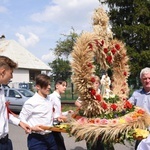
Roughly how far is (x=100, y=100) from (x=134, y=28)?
17.5 meters

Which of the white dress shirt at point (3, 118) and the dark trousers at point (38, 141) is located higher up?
the white dress shirt at point (3, 118)

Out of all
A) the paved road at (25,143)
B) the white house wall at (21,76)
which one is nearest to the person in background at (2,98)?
the paved road at (25,143)

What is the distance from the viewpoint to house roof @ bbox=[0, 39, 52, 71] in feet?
136

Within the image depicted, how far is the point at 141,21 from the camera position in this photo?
21.8 meters

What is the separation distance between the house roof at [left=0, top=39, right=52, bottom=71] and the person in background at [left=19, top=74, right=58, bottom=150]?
35.5 m

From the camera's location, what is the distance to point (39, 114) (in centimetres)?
465

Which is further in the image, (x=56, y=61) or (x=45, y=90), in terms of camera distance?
(x=56, y=61)

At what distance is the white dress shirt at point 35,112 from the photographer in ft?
15.1

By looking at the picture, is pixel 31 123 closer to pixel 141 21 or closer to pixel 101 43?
pixel 101 43

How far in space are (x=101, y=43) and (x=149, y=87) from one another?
113cm

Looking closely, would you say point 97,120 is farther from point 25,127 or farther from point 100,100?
point 25,127

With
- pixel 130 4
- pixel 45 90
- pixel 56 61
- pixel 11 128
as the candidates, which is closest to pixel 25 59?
pixel 56 61

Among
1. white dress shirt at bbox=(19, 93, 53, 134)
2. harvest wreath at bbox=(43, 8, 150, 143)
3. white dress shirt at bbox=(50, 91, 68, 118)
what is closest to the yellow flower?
harvest wreath at bbox=(43, 8, 150, 143)

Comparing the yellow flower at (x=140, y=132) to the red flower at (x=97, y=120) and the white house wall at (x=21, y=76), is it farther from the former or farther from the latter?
the white house wall at (x=21, y=76)
